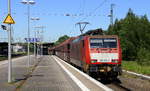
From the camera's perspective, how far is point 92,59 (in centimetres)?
2139

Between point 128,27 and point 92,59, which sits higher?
point 128,27

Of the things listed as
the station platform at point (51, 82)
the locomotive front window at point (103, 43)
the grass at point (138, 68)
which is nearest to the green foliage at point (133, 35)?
the grass at point (138, 68)

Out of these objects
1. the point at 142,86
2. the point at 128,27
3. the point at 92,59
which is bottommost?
the point at 142,86

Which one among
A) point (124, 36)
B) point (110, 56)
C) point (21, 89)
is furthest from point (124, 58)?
point (21, 89)

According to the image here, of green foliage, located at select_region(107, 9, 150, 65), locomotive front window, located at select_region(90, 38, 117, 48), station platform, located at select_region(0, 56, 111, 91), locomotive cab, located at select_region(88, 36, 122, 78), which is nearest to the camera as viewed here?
station platform, located at select_region(0, 56, 111, 91)

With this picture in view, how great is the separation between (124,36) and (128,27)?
217 centimetres

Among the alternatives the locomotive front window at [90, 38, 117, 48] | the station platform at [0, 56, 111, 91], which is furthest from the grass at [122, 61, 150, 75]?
the station platform at [0, 56, 111, 91]

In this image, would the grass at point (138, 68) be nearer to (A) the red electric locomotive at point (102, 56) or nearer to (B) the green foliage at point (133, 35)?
(A) the red electric locomotive at point (102, 56)

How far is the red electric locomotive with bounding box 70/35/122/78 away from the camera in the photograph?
21141mm

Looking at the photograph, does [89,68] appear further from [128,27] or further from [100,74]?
[128,27]

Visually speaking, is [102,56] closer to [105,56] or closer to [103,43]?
[105,56]

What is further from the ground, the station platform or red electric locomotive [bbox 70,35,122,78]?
red electric locomotive [bbox 70,35,122,78]

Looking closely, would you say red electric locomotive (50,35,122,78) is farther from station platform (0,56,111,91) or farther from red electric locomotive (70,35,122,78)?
station platform (0,56,111,91)

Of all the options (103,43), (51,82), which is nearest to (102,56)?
(103,43)
